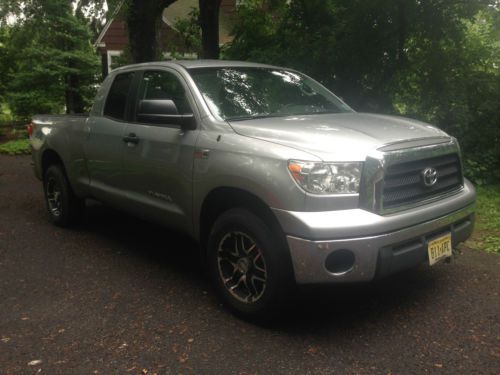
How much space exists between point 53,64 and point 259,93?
12.2m

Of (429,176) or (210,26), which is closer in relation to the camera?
(429,176)

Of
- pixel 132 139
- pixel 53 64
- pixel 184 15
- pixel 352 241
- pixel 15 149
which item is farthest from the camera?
pixel 184 15

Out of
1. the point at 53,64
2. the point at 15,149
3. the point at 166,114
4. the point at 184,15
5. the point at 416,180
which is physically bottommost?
the point at 15,149

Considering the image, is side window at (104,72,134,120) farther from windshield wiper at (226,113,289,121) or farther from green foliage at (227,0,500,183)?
green foliage at (227,0,500,183)

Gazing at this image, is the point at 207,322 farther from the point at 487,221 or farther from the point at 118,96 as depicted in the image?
the point at 487,221

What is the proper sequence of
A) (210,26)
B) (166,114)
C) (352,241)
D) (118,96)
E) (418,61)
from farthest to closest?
(210,26) < (418,61) < (118,96) < (166,114) < (352,241)

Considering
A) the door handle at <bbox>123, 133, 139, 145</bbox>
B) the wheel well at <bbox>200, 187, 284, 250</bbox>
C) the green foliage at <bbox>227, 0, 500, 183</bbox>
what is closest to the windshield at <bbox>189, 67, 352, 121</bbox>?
the wheel well at <bbox>200, 187, 284, 250</bbox>

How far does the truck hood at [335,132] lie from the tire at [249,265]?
22.7 inches

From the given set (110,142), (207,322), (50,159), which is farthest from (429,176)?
(50,159)

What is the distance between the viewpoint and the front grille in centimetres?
352

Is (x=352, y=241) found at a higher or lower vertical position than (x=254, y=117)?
lower

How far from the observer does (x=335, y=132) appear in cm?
379

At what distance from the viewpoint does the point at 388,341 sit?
355 cm

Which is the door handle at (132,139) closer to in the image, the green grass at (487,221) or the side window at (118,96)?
the side window at (118,96)
